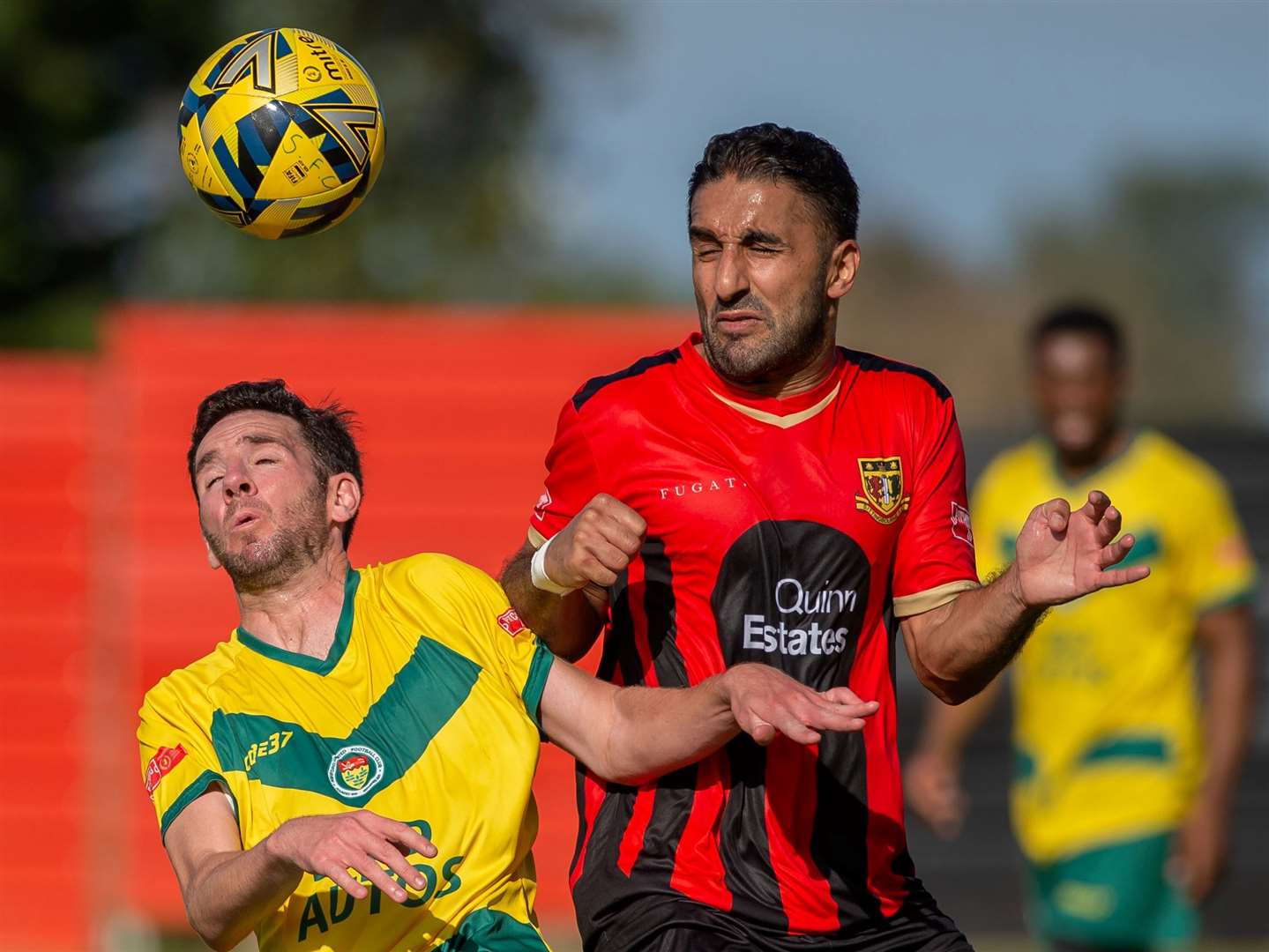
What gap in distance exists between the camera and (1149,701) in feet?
25.3

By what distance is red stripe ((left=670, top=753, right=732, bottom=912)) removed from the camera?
4359 millimetres

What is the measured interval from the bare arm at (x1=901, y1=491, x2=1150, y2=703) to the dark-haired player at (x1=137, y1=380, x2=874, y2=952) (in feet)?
2.03

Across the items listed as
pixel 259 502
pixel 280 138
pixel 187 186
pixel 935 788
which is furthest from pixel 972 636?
pixel 187 186

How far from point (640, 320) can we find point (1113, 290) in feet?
97.9

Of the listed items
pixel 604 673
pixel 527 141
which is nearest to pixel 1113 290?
pixel 527 141

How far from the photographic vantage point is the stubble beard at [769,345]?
4.51m

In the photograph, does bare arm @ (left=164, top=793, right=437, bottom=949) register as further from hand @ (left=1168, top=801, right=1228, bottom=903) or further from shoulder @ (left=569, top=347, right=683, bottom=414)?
hand @ (left=1168, top=801, right=1228, bottom=903)

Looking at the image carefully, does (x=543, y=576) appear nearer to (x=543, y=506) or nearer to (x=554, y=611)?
(x=554, y=611)

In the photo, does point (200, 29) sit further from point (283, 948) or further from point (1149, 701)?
point (283, 948)

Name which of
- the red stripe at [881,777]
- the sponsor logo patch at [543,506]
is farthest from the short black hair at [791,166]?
the red stripe at [881,777]

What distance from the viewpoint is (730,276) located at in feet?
14.6

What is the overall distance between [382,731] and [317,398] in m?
7.08

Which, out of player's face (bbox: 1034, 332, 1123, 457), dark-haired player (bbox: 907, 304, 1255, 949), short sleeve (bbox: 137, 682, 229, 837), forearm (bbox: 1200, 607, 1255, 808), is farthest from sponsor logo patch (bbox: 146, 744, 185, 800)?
forearm (bbox: 1200, 607, 1255, 808)

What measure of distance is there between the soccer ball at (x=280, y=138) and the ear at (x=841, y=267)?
54.0 inches
